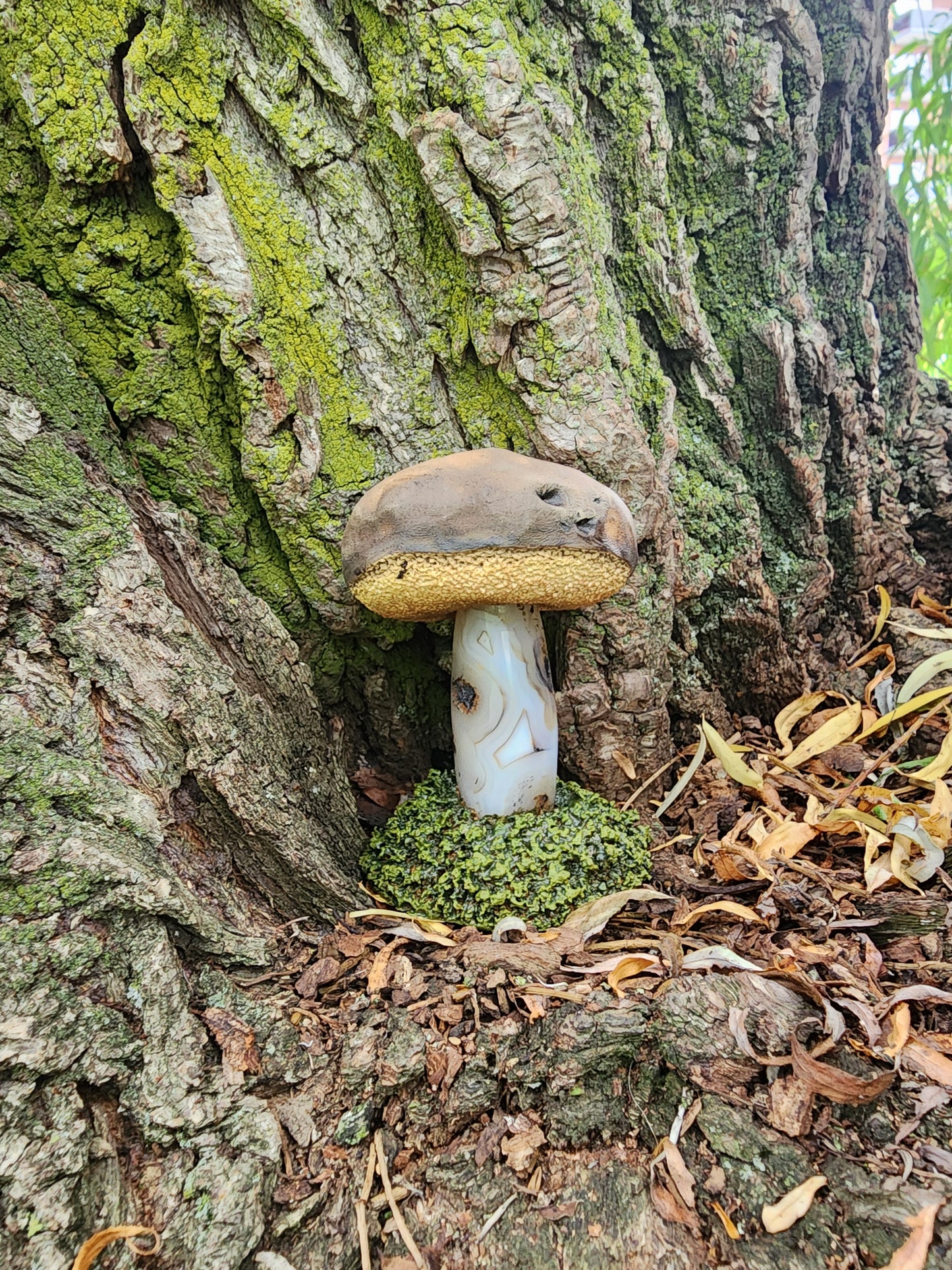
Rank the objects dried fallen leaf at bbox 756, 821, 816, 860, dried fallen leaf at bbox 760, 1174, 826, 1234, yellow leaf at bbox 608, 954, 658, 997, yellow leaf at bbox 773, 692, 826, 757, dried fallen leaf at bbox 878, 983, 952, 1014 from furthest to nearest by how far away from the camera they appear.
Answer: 1. yellow leaf at bbox 773, 692, 826, 757
2. dried fallen leaf at bbox 756, 821, 816, 860
3. yellow leaf at bbox 608, 954, 658, 997
4. dried fallen leaf at bbox 878, 983, 952, 1014
5. dried fallen leaf at bbox 760, 1174, 826, 1234

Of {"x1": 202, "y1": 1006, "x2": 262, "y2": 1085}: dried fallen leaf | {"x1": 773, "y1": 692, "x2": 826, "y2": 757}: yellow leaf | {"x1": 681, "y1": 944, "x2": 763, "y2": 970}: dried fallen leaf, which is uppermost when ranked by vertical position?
{"x1": 202, "y1": 1006, "x2": 262, "y2": 1085}: dried fallen leaf

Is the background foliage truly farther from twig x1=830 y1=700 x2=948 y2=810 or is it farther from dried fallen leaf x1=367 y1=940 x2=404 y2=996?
dried fallen leaf x1=367 y1=940 x2=404 y2=996

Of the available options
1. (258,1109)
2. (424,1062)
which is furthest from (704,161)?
(258,1109)

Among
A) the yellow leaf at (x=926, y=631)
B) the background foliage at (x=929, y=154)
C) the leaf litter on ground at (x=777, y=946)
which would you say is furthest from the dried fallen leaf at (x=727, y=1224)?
the background foliage at (x=929, y=154)

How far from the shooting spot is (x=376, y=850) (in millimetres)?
2512

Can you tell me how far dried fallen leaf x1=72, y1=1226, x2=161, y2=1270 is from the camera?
117 centimetres

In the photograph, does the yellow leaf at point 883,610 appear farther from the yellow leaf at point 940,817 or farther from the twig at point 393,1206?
the twig at point 393,1206

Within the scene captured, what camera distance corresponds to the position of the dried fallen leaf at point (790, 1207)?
1.24m

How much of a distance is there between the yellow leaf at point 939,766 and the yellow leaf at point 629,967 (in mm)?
1172

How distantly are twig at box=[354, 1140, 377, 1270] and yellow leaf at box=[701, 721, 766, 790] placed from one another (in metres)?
1.69

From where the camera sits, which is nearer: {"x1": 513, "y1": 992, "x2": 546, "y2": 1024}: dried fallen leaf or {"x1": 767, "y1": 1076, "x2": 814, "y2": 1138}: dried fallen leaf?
{"x1": 767, "y1": 1076, "x2": 814, "y2": 1138}: dried fallen leaf

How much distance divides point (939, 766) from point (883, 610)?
99 centimetres

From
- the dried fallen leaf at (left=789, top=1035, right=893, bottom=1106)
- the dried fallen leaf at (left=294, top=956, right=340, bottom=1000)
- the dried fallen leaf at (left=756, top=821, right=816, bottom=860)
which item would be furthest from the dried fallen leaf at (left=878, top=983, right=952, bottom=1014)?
the dried fallen leaf at (left=294, top=956, right=340, bottom=1000)

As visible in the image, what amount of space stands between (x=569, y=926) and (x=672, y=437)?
1.73m
